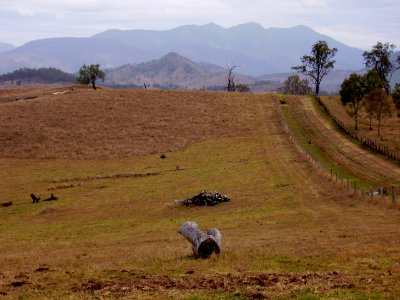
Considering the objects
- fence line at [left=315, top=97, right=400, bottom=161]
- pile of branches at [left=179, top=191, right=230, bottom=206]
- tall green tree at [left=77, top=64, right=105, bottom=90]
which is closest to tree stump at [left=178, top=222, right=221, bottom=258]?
pile of branches at [left=179, top=191, right=230, bottom=206]

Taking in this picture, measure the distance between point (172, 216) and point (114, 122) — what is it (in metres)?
69.5

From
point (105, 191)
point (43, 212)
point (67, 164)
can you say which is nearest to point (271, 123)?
point (67, 164)

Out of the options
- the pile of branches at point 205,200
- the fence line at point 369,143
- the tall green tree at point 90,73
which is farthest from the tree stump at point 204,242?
the tall green tree at point 90,73

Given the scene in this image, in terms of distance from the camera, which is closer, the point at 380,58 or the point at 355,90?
the point at 355,90

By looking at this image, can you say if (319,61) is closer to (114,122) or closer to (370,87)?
(370,87)

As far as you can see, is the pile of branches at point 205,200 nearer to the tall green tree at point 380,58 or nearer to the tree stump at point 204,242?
the tree stump at point 204,242

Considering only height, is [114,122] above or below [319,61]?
below

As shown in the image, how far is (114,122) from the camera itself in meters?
110

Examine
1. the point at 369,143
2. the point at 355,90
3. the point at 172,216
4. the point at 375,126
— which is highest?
the point at 355,90

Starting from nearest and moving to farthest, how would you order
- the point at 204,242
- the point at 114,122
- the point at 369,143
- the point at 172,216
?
the point at 204,242 < the point at 172,216 < the point at 369,143 < the point at 114,122

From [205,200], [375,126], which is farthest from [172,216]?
[375,126]

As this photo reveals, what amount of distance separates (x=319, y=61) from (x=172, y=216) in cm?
11730

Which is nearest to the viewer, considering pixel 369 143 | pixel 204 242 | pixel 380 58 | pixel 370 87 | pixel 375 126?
pixel 204 242

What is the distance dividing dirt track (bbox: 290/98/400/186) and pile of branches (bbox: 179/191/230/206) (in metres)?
16.8
